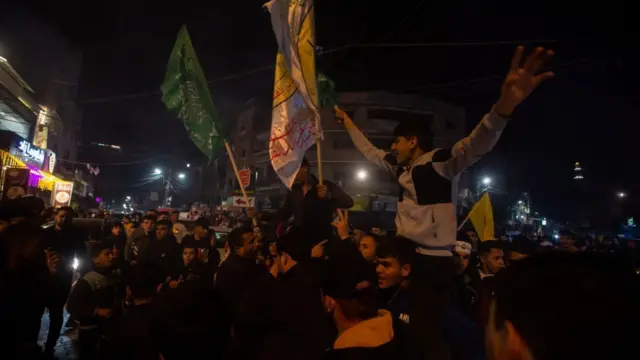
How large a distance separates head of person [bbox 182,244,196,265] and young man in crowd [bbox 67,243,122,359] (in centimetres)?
151

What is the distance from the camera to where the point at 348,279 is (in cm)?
258

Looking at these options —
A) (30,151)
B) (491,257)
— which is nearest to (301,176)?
(491,257)

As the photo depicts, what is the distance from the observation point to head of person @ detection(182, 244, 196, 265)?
7422 mm

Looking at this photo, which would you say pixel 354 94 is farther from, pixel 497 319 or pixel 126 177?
pixel 497 319

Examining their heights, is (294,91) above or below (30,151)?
below

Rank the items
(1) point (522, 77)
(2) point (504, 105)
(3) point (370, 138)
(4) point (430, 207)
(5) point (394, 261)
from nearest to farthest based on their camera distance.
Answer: (1) point (522, 77), (2) point (504, 105), (4) point (430, 207), (5) point (394, 261), (3) point (370, 138)

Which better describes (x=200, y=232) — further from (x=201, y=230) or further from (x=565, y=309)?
(x=565, y=309)

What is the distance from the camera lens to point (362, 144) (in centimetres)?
452

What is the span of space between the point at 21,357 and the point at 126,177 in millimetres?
55273

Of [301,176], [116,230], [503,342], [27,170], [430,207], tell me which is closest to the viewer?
[503,342]

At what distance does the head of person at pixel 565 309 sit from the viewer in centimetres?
104

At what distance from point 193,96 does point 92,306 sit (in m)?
3.45

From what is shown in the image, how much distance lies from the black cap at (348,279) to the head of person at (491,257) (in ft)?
11.7

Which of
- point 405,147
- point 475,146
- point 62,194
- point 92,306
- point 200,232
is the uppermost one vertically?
point 62,194
